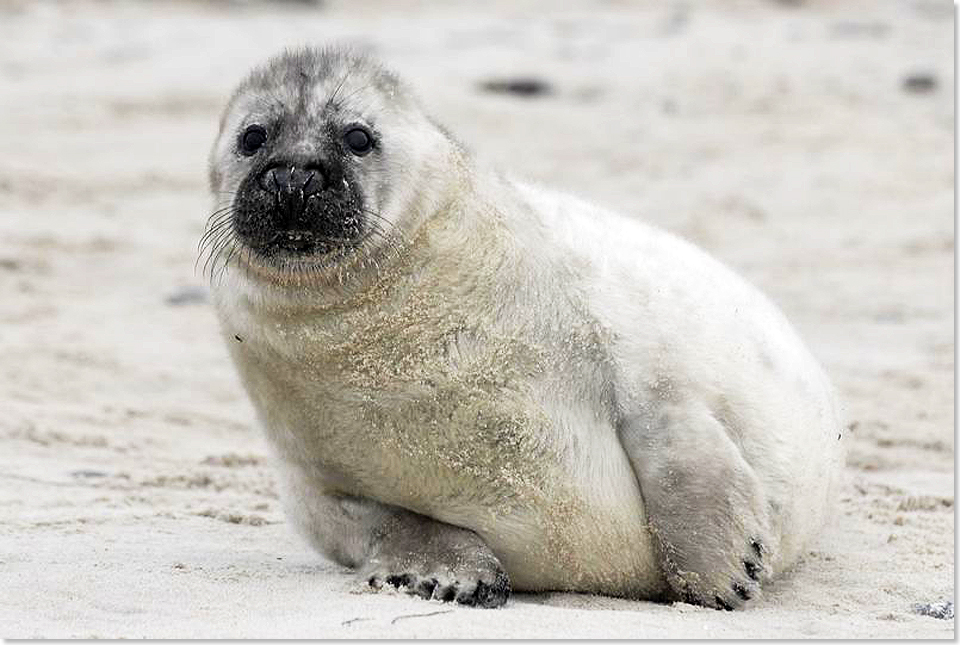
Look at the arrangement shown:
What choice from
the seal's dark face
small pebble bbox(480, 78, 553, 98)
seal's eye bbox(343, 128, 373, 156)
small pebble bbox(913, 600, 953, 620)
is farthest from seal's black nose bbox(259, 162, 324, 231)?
small pebble bbox(480, 78, 553, 98)

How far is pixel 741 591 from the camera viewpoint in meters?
3.78

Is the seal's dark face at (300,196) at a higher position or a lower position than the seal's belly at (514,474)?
higher

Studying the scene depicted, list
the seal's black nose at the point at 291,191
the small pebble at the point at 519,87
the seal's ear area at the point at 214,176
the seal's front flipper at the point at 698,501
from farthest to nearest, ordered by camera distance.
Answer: the small pebble at the point at 519,87 < the seal's ear area at the point at 214,176 < the seal's front flipper at the point at 698,501 < the seal's black nose at the point at 291,191

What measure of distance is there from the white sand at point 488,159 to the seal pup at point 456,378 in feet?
0.51

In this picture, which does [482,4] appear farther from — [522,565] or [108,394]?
[522,565]

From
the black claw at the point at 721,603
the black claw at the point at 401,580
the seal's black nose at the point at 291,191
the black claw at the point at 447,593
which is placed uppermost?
the seal's black nose at the point at 291,191

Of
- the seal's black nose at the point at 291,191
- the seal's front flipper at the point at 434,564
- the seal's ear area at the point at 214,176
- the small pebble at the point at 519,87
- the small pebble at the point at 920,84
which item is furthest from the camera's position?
the small pebble at the point at 519,87

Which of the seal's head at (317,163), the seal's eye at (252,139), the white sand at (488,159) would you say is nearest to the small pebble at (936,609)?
the white sand at (488,159)

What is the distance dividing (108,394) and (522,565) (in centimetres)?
263

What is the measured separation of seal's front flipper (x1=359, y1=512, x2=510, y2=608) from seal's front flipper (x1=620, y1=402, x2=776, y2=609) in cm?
37

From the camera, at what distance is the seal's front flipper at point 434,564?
141 inches

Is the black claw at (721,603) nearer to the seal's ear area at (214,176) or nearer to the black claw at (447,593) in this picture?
the black claw at (447,593)

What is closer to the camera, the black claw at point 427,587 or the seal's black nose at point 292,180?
the seal's black nose at point 292,180

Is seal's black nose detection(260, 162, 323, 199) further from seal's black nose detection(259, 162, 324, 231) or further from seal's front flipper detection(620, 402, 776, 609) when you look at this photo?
seal's front flipper detection(620, 402, 776, 609)
